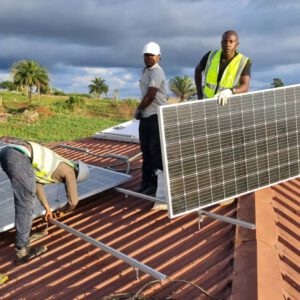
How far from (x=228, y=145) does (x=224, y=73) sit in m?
1.03

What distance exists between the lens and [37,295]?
3967mm

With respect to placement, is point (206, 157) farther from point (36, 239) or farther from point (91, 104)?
point (91, 104)

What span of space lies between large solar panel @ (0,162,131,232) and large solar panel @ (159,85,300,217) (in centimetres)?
169

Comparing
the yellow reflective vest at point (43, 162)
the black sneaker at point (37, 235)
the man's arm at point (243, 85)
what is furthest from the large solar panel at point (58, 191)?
the man's arm at point (243, 85)

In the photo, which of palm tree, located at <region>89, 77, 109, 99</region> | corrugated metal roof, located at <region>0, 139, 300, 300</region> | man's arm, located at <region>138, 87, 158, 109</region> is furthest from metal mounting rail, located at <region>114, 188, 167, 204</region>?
palm tree, located at <region>89, 77, 109, 99</region>

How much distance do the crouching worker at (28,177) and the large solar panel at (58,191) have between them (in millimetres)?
300

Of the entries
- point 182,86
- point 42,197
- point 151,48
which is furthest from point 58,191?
point 182,86

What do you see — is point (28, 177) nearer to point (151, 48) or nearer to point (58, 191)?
point (58, 191)

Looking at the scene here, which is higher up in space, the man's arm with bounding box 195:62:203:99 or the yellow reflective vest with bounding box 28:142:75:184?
the man's arm with bounding box 195:62:203:99

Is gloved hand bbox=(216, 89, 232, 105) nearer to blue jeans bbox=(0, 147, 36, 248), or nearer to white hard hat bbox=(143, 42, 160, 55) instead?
white hard hat bbox=(143, 42, 160, 55)

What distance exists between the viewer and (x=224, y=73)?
5117 millimetres

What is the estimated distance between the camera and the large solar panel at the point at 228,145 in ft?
13.8

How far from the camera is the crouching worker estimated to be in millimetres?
4449

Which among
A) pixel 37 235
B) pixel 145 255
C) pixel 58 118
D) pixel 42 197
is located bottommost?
pixel 145 255
